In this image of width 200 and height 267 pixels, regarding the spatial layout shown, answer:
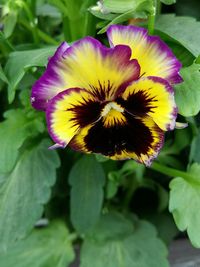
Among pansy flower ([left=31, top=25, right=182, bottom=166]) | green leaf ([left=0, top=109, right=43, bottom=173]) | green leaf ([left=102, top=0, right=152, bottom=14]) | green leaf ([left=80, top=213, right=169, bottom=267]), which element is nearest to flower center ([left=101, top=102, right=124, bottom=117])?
pansy flower ([left=31, top=25, right=182, bottom=166])

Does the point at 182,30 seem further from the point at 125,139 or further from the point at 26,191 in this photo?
the point at 26,191

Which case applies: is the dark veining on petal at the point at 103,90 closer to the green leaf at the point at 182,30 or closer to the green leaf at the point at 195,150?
the green leaf at the point at 182,30

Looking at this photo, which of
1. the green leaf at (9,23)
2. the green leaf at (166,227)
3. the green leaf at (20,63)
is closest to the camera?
the green leaf at (20,63)

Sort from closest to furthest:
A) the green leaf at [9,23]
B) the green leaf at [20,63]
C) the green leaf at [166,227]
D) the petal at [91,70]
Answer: the petal at [91,70], the green leaf at [20,63], the green leaf at [9,23], the green leaf at [166,227]

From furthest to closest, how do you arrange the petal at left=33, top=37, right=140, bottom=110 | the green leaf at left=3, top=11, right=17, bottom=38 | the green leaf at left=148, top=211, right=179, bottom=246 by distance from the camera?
the green leaf at left=148, top=211, right=179, bottom=246 → the green leaf at left=3, top=11, right=17, bottom=38 → the petal at left=33, top=37, right=140, bottom=110

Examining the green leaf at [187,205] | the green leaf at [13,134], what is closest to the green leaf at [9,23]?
the green leaf at [13,134]

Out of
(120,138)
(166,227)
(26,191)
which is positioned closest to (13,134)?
(26,191)

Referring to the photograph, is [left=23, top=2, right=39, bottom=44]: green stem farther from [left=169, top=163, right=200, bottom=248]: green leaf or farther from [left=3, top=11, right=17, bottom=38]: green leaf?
[left=169, top=163, right=200, bottom=248]: green leaf
